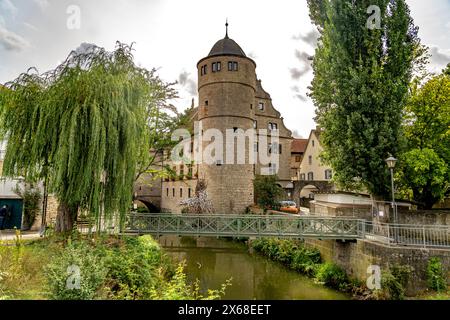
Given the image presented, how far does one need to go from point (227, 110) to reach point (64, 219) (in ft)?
58.5

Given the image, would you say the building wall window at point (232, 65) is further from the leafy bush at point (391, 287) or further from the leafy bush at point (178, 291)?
the leafy bush at point (178, 291)

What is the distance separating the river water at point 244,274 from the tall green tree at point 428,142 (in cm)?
631

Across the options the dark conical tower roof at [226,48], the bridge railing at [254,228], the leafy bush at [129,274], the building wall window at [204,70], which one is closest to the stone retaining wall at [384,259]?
the bridge railing at [254,228]

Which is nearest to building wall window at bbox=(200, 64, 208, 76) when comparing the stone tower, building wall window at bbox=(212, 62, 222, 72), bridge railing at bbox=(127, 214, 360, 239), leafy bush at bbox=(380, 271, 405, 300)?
the stone tower

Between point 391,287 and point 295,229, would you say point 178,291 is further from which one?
point 295,229

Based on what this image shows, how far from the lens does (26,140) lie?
951cm

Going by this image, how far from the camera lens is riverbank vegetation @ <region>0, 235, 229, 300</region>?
5867mm

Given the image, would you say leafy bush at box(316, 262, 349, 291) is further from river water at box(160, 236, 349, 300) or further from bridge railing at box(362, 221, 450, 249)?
bridge railing at box(362, 221, 450, 249)

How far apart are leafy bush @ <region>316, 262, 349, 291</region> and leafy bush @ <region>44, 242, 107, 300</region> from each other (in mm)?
9591

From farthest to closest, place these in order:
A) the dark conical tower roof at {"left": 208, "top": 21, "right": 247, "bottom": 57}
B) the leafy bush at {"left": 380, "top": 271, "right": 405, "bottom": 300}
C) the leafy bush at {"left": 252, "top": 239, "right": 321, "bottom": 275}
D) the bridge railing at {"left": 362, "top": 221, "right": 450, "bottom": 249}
Answer: 1. the dark conical tower roof at {"left": 208, "top": 21, "right": 247, "bottom": 57}
2. the leafy bush at {"left": 252, "top": 239, "right": 321, "bottom": 275}
3. the bridge railing at {"left": 362, "top": 221, "right": 450, "bottom": 249}
4. the leafy bush at {"left": 380, "top": 271, "right": 405, "bottom": 300}

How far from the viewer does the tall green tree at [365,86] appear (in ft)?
40.0

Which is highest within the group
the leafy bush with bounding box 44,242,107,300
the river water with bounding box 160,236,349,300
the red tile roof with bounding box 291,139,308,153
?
the red tile roof with bounding box 291,139,308,153
